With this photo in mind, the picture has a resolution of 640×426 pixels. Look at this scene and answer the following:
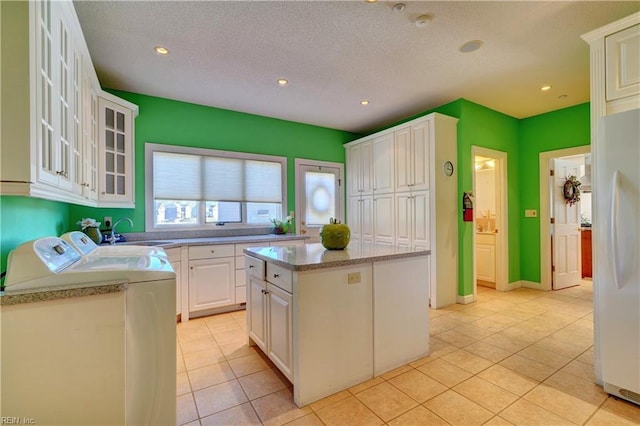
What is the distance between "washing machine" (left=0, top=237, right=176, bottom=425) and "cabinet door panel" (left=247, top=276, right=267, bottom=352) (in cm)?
84

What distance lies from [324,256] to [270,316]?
618 millimetres

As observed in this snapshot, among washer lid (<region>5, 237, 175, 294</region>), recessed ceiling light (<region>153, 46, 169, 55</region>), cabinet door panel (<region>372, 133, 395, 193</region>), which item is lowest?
washer lid (<region>5, 237, 175, 294</region>)

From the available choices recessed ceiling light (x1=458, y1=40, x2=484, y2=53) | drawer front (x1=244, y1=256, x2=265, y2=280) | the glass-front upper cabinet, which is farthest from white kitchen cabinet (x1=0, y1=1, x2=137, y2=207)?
recessed ceiling light (x1=458, y1=40, x2=484, y2=53)

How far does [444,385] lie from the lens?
79.0 inches

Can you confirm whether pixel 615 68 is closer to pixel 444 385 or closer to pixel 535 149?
pixel 444 385

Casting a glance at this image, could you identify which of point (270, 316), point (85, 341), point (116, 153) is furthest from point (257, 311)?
point (116, 153)

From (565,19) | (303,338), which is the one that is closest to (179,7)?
(303,338)

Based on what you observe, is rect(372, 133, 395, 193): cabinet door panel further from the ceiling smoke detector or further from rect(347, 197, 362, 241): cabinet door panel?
the ceiling smoke detector

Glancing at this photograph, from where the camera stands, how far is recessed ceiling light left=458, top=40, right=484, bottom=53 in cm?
250

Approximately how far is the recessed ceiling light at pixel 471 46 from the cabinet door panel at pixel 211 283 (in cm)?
331

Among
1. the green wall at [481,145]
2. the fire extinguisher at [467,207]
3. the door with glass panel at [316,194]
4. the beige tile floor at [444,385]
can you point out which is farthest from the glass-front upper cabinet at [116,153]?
the fire extinguisher at [467,207]

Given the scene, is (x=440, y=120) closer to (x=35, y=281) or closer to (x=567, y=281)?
(x=567, y=281)

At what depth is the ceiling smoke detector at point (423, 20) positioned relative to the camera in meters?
2.15

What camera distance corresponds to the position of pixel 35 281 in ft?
4.10
